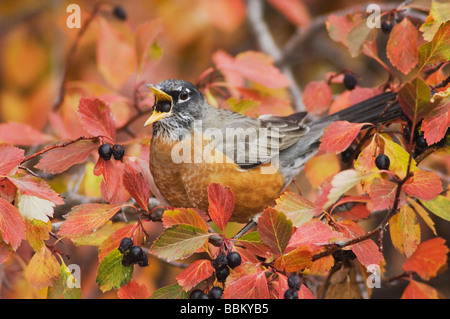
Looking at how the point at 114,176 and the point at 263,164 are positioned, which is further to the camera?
the point at 263,164

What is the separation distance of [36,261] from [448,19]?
6.04 feet

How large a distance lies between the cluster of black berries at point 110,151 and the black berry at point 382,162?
3.28ft

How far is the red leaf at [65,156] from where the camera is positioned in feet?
6.86

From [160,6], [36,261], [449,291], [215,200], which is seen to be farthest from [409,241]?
[160,6]

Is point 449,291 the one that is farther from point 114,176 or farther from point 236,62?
point 114,176

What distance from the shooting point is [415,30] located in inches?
87.4

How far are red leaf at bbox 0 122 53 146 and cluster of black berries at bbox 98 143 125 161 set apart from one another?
0.84 metres

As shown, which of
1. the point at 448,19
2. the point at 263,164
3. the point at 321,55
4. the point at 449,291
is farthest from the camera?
the point at 321,55

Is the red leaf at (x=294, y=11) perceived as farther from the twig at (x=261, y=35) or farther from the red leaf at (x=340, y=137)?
the red leaf at (x=340, y=137)

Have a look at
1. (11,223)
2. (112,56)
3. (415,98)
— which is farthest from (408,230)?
(112,56)

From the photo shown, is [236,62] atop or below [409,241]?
atop

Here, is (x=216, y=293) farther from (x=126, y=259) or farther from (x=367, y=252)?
(x=367, y=252)

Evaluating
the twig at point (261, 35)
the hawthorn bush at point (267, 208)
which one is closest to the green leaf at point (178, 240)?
the hawthorn bush at point (267, 208)

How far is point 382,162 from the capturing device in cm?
188
